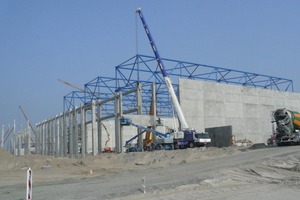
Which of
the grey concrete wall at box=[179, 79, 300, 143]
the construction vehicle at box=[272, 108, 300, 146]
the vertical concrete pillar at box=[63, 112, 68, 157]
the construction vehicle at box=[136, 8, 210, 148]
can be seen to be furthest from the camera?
the vertical concrete pillar at box=[63, 112, 68, 157]

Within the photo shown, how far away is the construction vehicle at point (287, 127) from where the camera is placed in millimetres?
27697

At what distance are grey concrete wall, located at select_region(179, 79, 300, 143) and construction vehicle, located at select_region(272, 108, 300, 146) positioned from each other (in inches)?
466

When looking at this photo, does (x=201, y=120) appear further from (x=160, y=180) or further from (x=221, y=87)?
(x=160, y=180)

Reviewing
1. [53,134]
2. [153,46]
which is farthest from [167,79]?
[53,134]

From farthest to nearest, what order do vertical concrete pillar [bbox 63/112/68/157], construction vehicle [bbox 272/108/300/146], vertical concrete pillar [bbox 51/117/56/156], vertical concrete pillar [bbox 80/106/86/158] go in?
1. vertical concrete pillar [bbox 51/117/56/156]
2. vertical concrete pillar [bbox 63/112/68/157]
3. vertical concrete pillar [bbox 80/106/86/158]
4. construction vehicle [bbox 272/108/300/146]

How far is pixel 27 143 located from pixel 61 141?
2287 centimetres

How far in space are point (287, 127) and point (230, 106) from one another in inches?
607

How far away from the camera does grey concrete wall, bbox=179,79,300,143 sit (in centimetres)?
3934

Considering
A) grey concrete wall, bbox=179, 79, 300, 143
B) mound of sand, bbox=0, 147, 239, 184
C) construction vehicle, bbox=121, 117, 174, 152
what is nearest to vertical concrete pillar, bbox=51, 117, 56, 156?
construction vehicle, bbox=121, 117, 174, 152

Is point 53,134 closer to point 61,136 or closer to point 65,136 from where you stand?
point 61,136

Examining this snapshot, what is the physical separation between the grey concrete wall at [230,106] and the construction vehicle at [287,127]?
1185 centimetres

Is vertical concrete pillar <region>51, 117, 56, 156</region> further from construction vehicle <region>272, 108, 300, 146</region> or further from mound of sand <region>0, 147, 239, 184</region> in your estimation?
construction vehicle <region>272, 108, 300, 146</region>

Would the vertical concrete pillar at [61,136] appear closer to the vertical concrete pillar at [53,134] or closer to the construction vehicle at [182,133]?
the vertical concrete pillar at [53,134]

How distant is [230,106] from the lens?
43219mm
